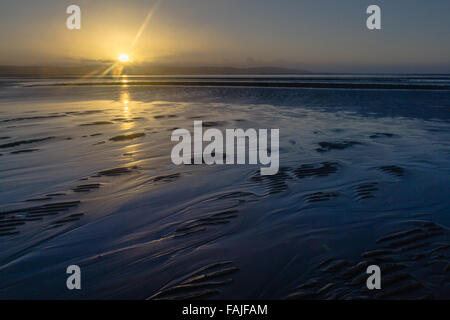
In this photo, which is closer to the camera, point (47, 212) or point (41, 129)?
point (47, 212)

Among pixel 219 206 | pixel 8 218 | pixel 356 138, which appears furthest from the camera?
pixel 356 138

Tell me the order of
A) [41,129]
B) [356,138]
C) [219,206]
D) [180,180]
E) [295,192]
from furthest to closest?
[41,129], [356,138], [180,180], [295,192], [219,206]

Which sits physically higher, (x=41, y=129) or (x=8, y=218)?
(x=41, y=129)

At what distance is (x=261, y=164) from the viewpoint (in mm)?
7496

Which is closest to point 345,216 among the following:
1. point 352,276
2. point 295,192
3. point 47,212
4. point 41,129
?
point 295,192

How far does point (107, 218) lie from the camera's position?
4820 mm

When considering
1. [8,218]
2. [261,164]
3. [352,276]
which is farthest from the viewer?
[261,164]

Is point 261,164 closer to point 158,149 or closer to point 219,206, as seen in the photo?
point 219,206

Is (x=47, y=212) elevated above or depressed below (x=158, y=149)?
below

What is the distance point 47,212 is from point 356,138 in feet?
30.1

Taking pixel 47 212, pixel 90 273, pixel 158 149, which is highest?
pixel 158 149

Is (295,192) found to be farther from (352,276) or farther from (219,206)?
(352,276)

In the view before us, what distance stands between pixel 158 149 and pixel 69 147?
8.82ft

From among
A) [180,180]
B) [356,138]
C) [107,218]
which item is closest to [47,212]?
[107,218]
